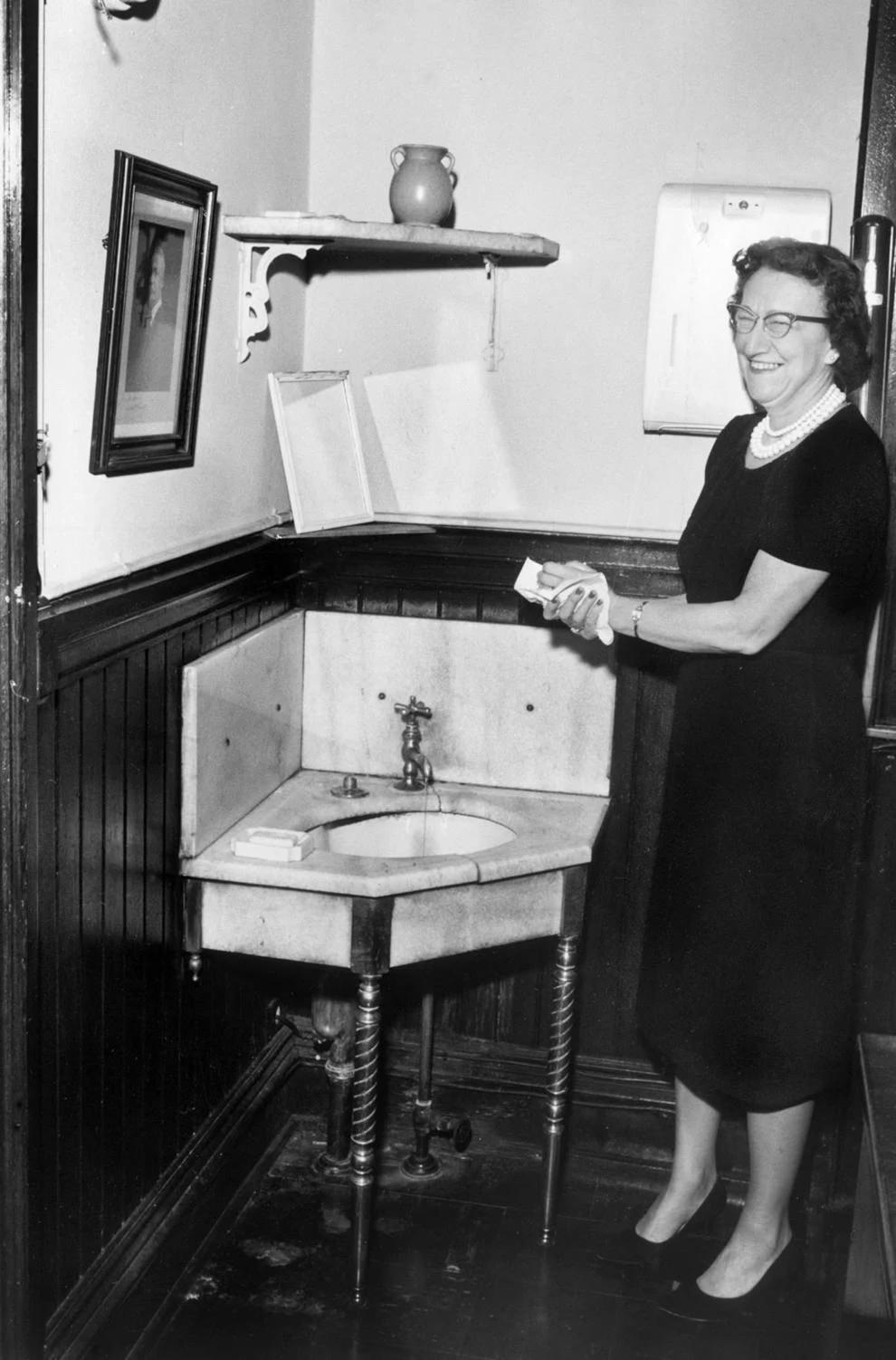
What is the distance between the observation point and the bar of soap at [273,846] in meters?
2.79

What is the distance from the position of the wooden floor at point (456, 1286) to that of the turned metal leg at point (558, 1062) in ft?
0.58

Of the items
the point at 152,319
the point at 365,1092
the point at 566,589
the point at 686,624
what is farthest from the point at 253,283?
the point at 365,1092

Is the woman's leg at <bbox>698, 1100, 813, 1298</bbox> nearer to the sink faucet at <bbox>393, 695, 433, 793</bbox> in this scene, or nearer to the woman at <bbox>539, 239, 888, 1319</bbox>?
the woman at <bbox>539, 239, 888, 1319</bbox>

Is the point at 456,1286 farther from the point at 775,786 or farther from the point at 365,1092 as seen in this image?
the point at 775,786

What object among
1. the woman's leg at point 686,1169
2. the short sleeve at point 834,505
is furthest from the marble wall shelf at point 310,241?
the woman's leg at point 686,1169

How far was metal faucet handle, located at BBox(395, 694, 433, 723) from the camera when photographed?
3.34 m

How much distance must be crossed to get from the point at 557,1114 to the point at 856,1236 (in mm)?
775

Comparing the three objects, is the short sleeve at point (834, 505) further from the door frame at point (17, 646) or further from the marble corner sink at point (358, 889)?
the door frame at point (17, 646)

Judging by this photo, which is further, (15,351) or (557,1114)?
(557,1114)

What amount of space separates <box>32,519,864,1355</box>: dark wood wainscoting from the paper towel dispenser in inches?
13.0

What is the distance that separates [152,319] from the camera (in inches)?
97.6

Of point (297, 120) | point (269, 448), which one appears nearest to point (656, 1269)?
point (269, 448)

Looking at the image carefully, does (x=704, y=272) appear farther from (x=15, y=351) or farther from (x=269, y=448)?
(x=15, y=351)

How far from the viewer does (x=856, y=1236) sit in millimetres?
2420
